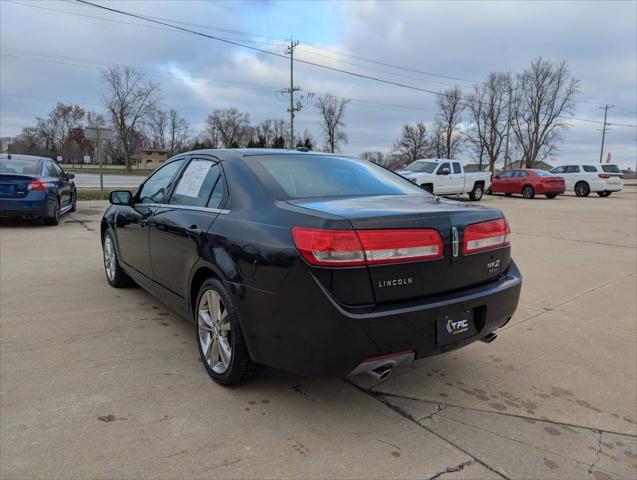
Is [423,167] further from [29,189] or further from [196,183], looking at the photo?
[196,183]

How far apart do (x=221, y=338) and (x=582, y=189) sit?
28.0m

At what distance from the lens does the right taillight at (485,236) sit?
8.93ft

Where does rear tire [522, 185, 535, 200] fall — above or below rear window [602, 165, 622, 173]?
below

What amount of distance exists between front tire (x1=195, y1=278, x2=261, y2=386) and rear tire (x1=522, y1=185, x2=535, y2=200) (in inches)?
917

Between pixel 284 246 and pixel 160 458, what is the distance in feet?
3.93

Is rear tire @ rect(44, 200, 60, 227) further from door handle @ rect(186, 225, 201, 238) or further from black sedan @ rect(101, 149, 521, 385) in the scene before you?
door handle @ rect(186, 225, 201, 238)

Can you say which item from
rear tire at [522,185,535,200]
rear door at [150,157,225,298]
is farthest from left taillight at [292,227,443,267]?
rear tire at [522,185,535,200]

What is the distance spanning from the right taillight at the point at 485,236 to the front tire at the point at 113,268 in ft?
12.5

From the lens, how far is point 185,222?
3.37 metres

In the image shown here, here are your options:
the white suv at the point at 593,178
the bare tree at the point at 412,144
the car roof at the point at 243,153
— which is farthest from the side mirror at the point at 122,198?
the bare tree at the point at 412,144

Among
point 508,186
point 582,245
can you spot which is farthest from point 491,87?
point 582,245

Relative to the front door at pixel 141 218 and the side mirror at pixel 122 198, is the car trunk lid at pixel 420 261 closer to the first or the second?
the front door at pixel 141 218

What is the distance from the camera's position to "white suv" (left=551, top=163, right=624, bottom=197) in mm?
25391

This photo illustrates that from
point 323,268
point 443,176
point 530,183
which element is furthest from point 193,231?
point 530,183
